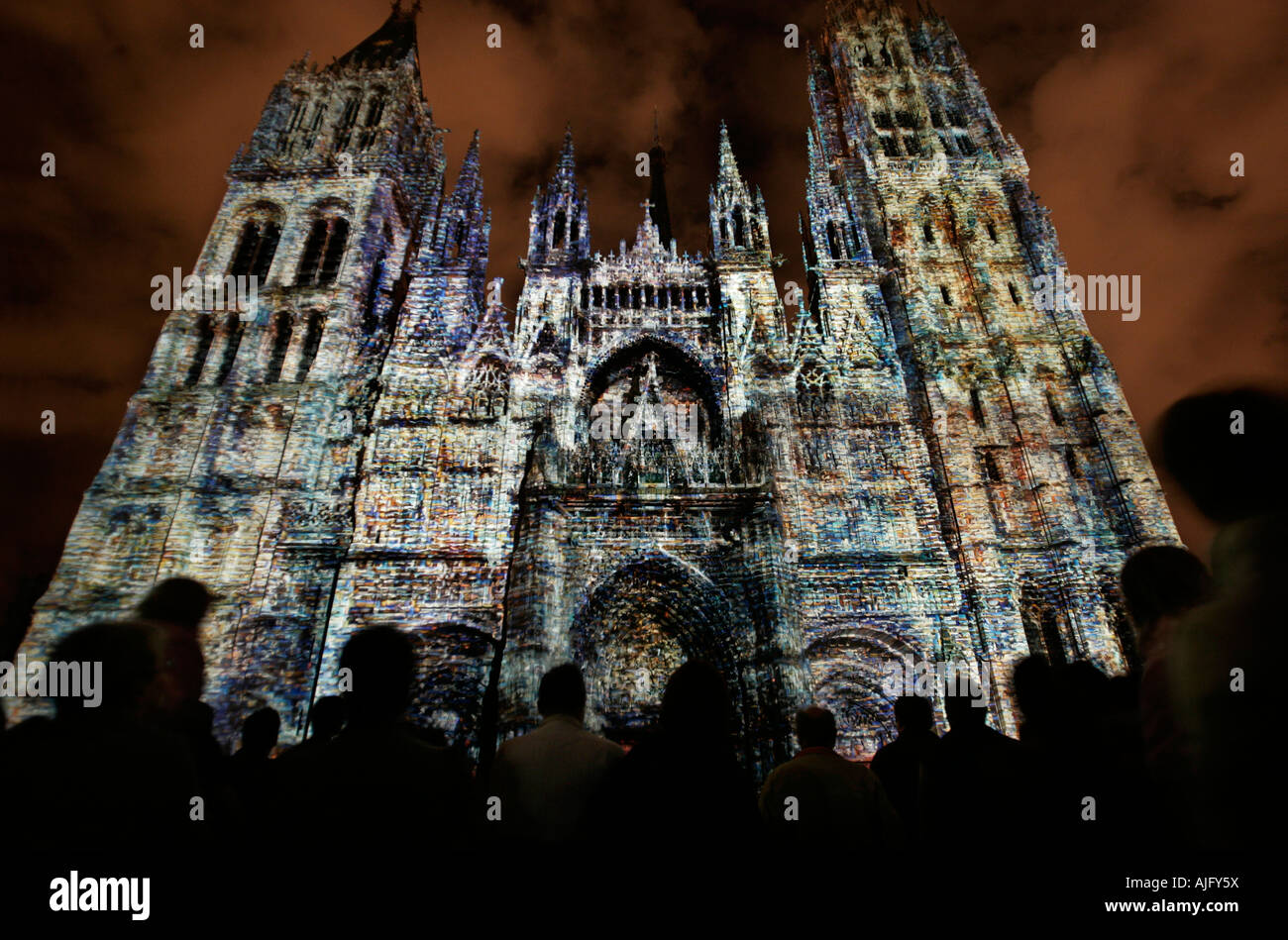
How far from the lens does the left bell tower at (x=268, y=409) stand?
14.3 m

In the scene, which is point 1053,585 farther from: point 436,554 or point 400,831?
point 400,831

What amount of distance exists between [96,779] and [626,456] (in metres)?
13.7

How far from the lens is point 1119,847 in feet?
8.55

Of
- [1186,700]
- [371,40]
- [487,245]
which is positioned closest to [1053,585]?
[1186,700]

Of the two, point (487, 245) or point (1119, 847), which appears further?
point (487, 245)

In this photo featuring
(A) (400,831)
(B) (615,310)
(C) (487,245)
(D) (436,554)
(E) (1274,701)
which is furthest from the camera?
(C) (487,245)

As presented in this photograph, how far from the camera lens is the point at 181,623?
3.79 m

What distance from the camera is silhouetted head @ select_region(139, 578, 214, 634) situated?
149 inches

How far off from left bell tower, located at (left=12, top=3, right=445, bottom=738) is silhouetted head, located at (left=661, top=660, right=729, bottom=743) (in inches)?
530

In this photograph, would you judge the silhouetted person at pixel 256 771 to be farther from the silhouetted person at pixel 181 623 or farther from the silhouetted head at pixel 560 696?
the silhouetted head at pixel 560 696

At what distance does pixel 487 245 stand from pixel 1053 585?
18.8m

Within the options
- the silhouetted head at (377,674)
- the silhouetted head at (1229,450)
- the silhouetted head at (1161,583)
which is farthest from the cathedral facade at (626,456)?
the silhouetted head at (1229,450)

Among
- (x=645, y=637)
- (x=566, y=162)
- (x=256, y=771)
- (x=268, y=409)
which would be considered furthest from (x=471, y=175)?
(x=256, y=771)

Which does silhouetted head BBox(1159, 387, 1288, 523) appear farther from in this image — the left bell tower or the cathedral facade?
the left bell tower
